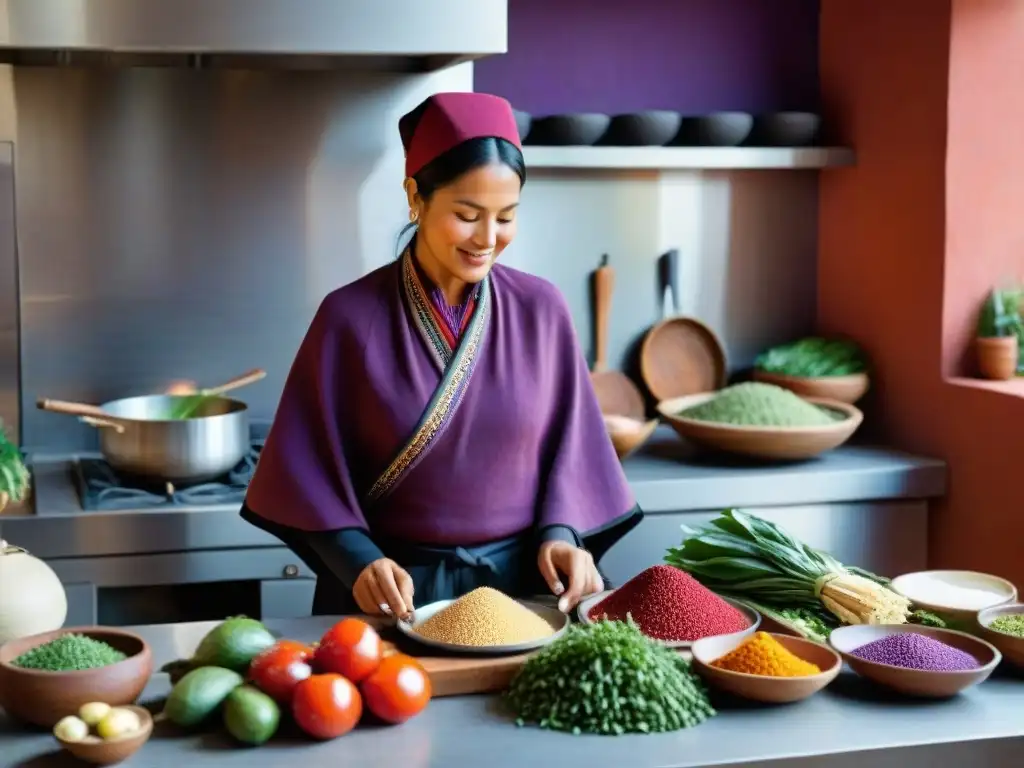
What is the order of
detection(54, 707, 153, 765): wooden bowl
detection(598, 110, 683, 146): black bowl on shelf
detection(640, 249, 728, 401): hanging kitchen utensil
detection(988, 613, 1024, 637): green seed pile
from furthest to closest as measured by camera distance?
1. detection(640, 249, 728, 401): hanging kitchen utensil
2. detection(598, 110, 683, 146): black bowl on shelf
3. detection(988, 613, 1024, 637): green seed pile
4. detection(54, 707, 153, 765): wooden bowl

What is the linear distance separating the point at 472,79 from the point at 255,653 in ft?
6.94

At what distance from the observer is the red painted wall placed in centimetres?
320

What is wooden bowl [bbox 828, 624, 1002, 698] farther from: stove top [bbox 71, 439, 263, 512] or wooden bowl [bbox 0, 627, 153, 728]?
stove top [bbox 71, 439, 263, 512]

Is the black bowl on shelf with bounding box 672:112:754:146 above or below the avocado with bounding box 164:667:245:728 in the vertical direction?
above

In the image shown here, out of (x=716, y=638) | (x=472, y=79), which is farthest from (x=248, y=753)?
(x=472, y=79)

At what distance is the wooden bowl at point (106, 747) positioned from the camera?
137 centimetres

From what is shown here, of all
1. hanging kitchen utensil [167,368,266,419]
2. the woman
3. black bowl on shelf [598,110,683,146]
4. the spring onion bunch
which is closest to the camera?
the spring onion bunch

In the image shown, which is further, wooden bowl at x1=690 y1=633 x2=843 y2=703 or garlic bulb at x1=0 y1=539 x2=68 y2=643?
garlic bulb at x1=0 y1=539 x2=68 y2=643

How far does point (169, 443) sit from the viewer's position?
2.76m

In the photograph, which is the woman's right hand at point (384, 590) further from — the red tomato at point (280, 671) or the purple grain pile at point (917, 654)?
the purple grain pile at point (917, 654)

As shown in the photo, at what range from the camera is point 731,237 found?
376 cm

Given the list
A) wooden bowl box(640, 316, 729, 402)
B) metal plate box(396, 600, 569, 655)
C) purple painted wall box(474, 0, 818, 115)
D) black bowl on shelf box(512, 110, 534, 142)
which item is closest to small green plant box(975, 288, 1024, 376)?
wooden bowl box(640, 316, 729, 402)

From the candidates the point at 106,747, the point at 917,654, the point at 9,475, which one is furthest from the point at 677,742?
the point at 9,475

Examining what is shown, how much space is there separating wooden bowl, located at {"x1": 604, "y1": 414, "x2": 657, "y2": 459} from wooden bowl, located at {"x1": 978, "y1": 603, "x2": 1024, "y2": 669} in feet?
4.70
